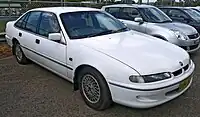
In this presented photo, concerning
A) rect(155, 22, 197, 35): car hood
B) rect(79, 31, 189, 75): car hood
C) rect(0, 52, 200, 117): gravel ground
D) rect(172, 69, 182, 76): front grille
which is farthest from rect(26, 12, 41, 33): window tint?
rect(155, 22, 197, 35): car hood

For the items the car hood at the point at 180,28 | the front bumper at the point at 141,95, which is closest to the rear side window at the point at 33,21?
the front bumper at the point at 141,95

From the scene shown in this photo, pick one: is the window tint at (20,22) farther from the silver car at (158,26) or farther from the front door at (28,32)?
the silver car at (158,26)

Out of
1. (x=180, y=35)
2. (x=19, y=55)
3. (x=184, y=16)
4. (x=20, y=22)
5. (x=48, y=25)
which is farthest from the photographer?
(x=184, y=16)

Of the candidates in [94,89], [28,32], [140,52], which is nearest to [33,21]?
[28,32]

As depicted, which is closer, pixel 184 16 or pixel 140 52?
pixel 140 52

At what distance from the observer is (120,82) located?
8.53 ft

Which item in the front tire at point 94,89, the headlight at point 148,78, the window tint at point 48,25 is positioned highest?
the window tint at point 48,25

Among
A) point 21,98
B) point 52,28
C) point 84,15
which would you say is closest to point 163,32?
point 84,15

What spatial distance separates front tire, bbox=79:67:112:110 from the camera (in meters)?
2.83

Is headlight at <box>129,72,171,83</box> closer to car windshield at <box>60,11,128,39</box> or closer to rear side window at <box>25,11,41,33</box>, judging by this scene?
car windshield at <box>60,11,128,39</box>

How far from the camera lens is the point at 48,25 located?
13.0 feet

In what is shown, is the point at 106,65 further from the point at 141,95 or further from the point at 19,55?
the point at 19,55

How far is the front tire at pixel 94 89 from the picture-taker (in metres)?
2.83

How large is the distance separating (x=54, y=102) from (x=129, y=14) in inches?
183
